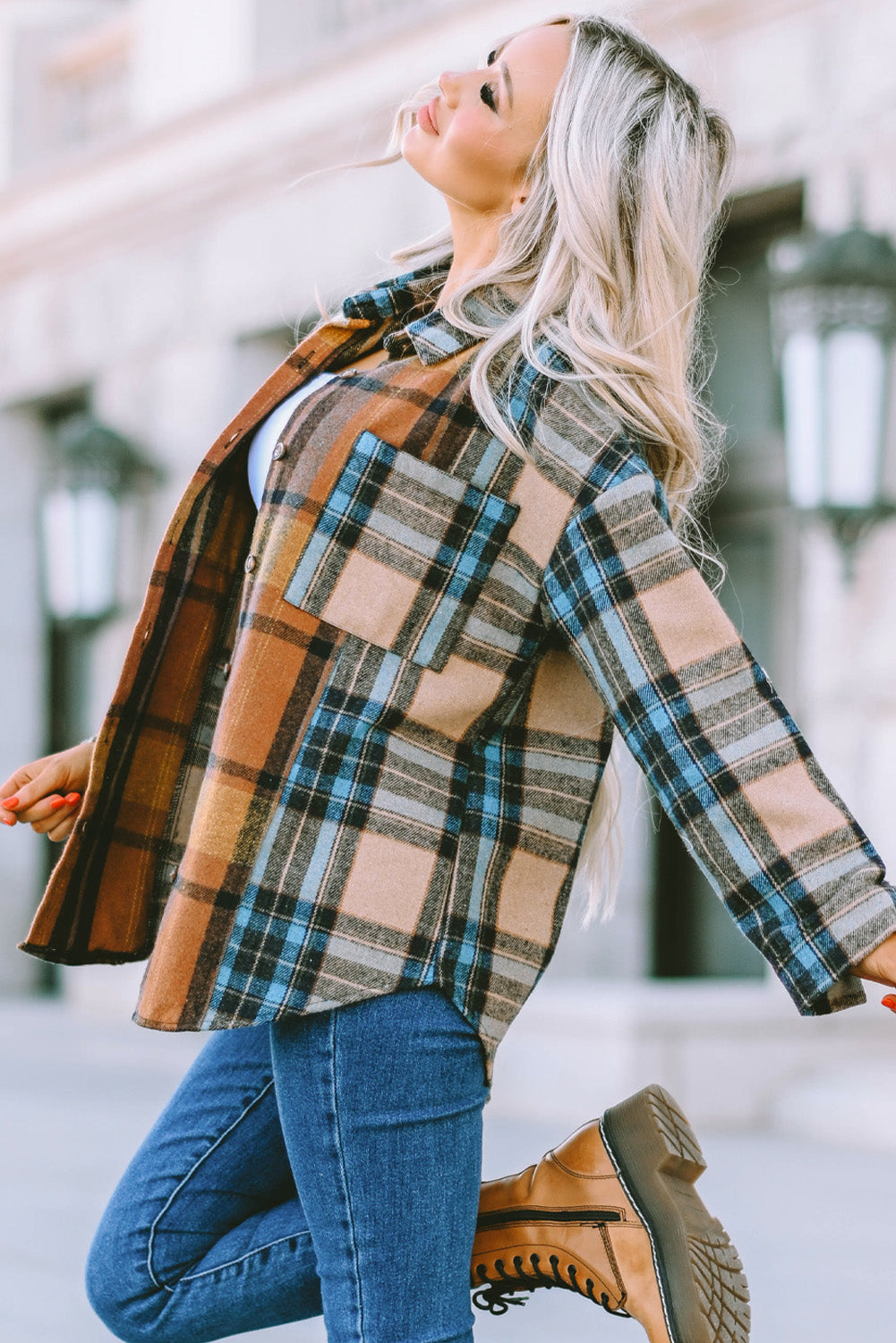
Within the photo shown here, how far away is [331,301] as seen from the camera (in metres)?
4.15

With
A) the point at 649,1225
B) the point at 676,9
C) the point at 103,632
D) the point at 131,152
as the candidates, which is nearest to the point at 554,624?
the point at 649,1225

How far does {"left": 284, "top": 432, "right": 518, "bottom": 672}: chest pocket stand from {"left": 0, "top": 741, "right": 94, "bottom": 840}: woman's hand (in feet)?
1.51

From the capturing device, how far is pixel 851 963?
1.33 m

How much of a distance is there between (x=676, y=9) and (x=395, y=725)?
16.3 feet

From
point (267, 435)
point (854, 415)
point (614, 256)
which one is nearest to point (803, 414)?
point (854, 415)

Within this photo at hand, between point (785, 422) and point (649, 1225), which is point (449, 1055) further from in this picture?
point (785, 422)

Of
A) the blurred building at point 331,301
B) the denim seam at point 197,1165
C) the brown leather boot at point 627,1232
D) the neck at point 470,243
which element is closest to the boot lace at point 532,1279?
the brown leather boot at point 627,1232

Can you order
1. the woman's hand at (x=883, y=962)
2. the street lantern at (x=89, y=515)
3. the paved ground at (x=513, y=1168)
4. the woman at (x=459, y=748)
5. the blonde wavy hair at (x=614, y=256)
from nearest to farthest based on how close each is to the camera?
1. the woman's hand at (x=883, y=962)
2. the woman at (x=459, y=748)
3. the blonde wavy hair at (x=614, y=256)
4. the paved ground at (x=513, y=1168)
5. the street lantern at (x=89, y=515)

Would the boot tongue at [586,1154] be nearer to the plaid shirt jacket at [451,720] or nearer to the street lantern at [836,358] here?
the plaid shirt jacket at [451,720]

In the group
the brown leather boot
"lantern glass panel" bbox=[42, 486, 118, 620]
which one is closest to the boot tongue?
the brown leather boot

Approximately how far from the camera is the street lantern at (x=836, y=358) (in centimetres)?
452

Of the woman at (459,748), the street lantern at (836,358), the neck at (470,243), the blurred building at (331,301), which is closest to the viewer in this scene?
the woman at (459,748)

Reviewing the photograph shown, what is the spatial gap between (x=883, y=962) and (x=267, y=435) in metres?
0.85

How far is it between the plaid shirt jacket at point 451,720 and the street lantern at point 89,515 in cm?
593
